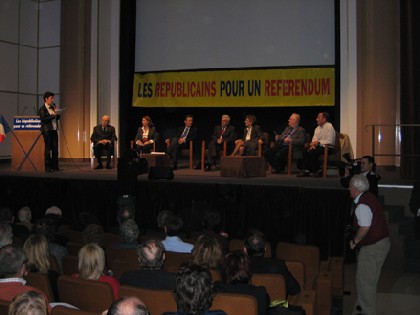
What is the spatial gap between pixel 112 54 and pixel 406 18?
18.0 ft

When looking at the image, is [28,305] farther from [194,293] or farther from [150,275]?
[150,275]

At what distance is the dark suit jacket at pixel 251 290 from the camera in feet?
8.61

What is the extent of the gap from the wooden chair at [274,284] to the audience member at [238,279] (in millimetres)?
226

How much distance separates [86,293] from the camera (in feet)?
8.94

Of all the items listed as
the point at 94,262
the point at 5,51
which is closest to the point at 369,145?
the point at 94,262

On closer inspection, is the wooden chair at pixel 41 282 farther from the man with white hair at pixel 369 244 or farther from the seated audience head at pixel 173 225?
the man with white hair at pixel 369 244

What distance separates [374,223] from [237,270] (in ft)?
6.11

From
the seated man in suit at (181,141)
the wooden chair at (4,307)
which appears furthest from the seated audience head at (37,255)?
the seated man in suit at (181,141)

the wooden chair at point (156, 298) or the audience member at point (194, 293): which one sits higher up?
the audience member at point (194, 293)

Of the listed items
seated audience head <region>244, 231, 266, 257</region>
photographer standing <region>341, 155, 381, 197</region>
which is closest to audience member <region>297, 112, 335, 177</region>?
photographer standing <region>341, 155, 381, 197</region>

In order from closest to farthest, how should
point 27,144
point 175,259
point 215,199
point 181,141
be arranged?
1. point 175,259
2. point 215,199
3. point 27,144
4. point 181,141

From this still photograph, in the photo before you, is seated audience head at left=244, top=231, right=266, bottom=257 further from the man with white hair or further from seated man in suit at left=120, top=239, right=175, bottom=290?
the man with white hair

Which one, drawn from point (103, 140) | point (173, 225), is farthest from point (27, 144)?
point (173, 225)

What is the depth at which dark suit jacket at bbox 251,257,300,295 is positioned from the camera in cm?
327
